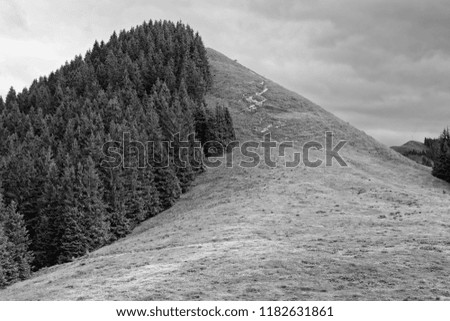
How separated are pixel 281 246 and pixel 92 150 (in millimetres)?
45200

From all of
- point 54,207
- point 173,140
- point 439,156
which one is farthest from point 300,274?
point 439,156

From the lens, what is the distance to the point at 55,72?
144 metres

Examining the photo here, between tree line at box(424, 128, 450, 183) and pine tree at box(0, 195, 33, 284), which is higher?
tree line at box(424, 128, 450, 183)

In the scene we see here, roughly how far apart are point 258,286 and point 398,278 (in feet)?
26.5

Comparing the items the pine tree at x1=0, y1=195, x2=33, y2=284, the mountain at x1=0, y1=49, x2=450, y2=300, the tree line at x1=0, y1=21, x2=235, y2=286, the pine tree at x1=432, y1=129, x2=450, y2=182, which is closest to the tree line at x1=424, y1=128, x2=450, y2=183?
the pine tree at x1=432, y1=129, x2=450, y2=182

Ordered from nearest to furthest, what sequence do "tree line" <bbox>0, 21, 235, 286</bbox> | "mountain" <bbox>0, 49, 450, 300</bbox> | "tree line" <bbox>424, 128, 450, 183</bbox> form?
"mountain" <bbox>0, 49, 450, 300</bbox>, "tree line" <bbox>0, 21, 235, 286</bbox>, "tree line" <bbox>424, 128, 450, 183</bbox>

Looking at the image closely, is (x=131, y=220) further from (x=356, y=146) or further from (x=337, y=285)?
(x=356, y=146)

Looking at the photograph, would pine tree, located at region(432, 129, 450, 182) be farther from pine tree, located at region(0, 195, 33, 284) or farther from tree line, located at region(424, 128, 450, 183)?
pine tree, located at region(0, 195, 33, 284)

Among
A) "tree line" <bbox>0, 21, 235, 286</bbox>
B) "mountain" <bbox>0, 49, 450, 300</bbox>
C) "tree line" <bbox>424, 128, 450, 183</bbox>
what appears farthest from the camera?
"tree line" <bbox>424, 128, 450, 183</bbox>

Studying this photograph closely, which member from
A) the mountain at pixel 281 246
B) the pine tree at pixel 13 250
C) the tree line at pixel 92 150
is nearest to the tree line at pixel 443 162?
the mountain at pixel 281 246

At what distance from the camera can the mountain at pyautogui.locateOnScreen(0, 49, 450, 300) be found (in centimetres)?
2608

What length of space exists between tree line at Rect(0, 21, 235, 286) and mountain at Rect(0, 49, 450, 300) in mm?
4428

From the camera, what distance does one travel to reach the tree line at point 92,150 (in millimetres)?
61688

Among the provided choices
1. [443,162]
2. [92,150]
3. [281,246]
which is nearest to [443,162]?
[443,162]
